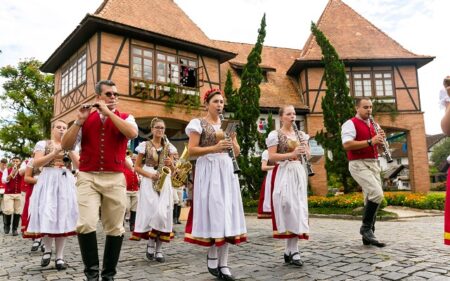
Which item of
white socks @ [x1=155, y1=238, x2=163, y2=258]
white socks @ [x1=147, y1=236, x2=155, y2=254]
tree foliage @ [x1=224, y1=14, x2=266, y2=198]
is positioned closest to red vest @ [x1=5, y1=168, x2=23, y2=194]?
white socks @ [x1=147, y1=236, x2=155, y2=254]

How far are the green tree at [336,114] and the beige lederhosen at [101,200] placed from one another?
13.8 m

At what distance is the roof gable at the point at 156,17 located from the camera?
Answer: 57.8 feet

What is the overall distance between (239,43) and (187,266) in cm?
2296

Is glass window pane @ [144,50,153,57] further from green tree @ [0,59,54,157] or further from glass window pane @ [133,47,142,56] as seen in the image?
green tree @ [0,59,54,157]

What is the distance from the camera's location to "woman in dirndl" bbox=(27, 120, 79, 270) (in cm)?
536

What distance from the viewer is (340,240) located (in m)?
6.78

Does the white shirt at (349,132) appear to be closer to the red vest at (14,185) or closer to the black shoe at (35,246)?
the black shoe at (35,246)

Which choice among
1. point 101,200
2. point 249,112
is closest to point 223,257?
point 101,200

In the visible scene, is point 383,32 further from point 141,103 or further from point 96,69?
point 96,69

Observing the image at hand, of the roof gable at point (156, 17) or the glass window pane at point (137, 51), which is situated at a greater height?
the roof gable at point (156, 17)

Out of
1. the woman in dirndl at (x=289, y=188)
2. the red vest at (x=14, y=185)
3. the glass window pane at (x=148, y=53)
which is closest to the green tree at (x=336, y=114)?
the glass window pane at (x=148, y=53)

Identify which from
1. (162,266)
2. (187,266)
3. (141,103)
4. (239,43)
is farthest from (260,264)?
(239,43)

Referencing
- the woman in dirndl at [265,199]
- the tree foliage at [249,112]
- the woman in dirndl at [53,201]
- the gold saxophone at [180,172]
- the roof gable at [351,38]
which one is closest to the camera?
the woman in dirndl at [53,201]

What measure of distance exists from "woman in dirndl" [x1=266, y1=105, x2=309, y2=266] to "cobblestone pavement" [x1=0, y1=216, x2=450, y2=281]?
1.19 ft
